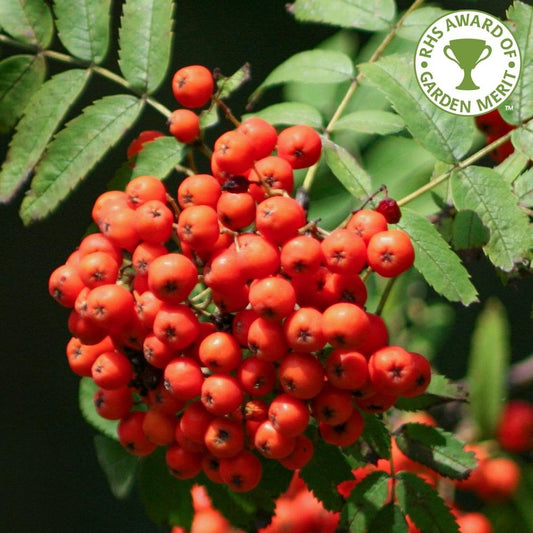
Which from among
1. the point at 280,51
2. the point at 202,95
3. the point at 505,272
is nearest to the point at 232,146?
the point at 202,95

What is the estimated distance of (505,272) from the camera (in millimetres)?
1320

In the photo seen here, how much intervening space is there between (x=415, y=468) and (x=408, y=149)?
0.64 metres

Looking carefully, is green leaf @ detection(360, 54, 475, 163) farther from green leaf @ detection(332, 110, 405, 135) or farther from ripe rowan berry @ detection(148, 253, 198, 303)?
ripe rowan berry @ detection(148, 253, 198, 303)

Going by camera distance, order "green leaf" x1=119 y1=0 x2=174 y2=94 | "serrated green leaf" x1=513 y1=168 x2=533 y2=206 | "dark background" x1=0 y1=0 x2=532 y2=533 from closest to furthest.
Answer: "serrated green leaf" x1=513 y1=168 x2=533 y2=206, "green leaf" x1=119 y1=0 x2=174 y2=94, "dark background" x1=0 y1=0 x2=532 y2=533

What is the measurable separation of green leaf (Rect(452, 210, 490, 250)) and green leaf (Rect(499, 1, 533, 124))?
0.19 m

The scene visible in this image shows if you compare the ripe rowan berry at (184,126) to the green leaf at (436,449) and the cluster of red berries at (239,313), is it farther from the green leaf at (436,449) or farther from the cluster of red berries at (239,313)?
the green leaf at (436,449)

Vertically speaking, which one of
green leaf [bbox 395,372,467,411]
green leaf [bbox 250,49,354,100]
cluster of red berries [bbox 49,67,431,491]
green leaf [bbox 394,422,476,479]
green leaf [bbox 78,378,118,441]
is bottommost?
green leaf [bbox 78,378,118,441]

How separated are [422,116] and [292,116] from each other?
1.01 feet

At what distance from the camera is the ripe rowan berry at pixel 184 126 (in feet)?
4.78

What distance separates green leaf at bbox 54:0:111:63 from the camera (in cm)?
161

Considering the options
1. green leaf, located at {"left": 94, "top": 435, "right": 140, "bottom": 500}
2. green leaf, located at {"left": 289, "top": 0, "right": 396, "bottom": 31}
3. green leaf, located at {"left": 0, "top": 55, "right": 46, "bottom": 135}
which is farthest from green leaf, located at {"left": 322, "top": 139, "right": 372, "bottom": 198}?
green leaf, located at {"left": 94, "top": 435, "right": 140, "bottom": 500}

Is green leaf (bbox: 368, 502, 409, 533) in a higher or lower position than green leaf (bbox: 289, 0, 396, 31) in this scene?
lower

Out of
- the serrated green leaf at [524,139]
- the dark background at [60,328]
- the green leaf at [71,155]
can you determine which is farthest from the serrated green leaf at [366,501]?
the dark background at [60,328]

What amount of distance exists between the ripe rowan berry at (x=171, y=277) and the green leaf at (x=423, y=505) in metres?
0.52
